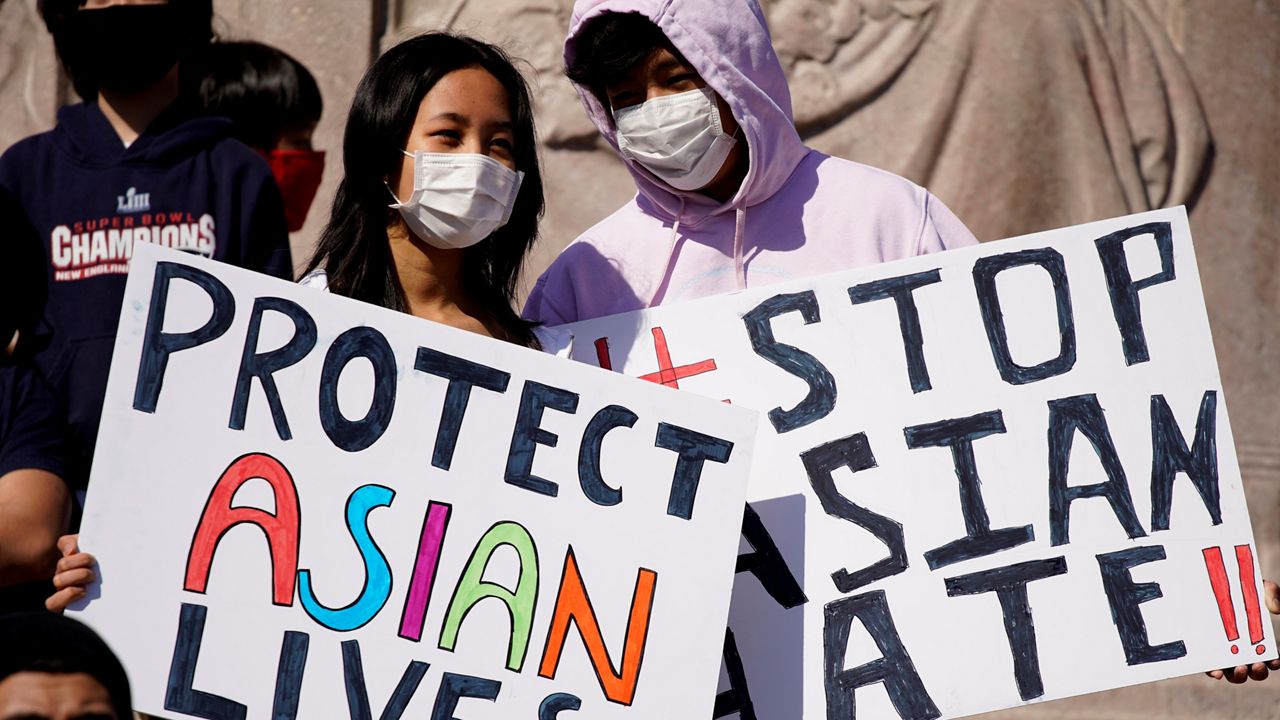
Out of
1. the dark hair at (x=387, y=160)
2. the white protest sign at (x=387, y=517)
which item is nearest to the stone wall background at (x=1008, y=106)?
the dark hair at (x=387, y=160)

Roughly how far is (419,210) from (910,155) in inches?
111

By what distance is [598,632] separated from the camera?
2.71m

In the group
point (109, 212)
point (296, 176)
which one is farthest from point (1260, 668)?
point (296, 176)

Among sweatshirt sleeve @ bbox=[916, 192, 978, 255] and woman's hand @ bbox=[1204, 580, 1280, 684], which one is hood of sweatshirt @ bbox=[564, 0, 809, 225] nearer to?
sweatshirt sleeve @ bbox=[916, 192, 978, 255]

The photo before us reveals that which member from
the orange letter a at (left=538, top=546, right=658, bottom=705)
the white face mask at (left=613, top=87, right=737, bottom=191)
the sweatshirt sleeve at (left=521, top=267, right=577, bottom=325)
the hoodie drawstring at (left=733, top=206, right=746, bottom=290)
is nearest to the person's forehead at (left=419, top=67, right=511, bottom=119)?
the white face mask at (left=613, top=87, right=737, bottom=191)

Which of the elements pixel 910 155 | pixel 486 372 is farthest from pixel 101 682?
pixel 910 155

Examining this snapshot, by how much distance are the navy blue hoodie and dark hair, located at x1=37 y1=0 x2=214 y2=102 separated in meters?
0.08

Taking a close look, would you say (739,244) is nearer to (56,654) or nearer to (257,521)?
(257,521)

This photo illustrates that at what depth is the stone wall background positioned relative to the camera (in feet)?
17.6

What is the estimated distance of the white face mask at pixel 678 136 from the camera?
3154 mm

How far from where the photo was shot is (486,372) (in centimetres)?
281

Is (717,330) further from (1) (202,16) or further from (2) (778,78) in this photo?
(1) (202,16)

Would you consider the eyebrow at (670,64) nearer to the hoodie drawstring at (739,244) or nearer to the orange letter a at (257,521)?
the hoodie drawstring at (739,244)

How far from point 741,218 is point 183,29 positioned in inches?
56.8
